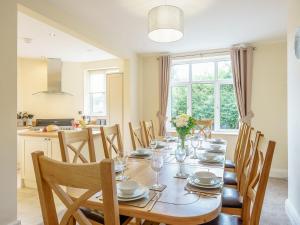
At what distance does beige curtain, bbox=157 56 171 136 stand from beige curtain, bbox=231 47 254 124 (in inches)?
56.0

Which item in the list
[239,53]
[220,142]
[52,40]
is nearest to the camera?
[220,142]

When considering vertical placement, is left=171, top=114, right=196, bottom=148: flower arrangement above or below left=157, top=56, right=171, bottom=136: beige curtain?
below

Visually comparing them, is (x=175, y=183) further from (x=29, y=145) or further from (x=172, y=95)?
(x=172, y=95)

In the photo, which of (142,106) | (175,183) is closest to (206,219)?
(175,183)

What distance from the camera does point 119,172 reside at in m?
1.57

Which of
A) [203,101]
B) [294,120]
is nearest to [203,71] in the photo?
[203,101]

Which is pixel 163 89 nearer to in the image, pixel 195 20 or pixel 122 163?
pixel 195 20

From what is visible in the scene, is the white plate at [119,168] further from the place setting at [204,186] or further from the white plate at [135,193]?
the place setting at [204,186]

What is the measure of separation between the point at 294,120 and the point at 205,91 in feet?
8.02

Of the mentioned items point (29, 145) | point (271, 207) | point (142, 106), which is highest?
point (142, 106)

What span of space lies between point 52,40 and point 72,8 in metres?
1.35

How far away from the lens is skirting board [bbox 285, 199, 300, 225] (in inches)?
84.7

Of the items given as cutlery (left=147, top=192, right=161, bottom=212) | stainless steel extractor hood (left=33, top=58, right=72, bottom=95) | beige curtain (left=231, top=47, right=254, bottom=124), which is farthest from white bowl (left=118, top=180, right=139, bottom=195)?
stainless steel extractor hood (left=33, top=58, right=72, bottom=95)
